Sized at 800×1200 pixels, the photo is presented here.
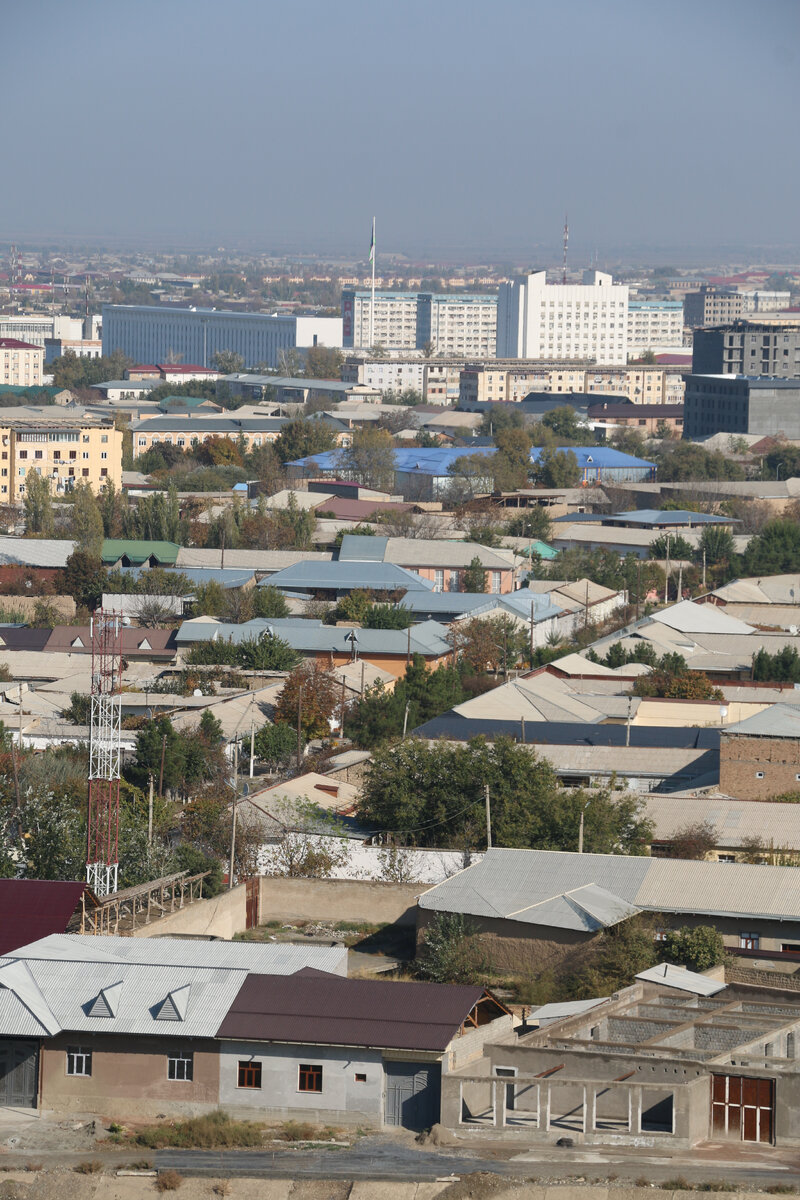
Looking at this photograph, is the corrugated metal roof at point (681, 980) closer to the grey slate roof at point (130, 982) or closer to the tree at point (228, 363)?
the grey slate roof at point (130, 982)

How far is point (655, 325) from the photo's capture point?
149875mm

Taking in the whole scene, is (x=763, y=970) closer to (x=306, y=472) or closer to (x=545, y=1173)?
(x=545, y=1173)

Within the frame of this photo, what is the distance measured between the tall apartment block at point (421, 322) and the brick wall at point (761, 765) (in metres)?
116

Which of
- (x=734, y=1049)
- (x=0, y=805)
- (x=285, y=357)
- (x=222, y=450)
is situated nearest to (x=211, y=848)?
(x=0, y=805)

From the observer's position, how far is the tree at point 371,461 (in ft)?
194

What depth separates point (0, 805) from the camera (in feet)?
72.6

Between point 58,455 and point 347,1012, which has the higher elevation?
point 58,455

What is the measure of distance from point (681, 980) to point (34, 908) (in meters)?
5.61

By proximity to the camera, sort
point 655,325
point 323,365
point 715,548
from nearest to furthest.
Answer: point 715,548 → point 323,365 → point 655,325

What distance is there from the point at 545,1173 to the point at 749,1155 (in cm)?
153

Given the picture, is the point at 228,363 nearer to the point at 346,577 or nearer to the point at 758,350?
the point at 758,350

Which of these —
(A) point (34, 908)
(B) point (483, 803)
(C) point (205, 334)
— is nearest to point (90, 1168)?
(A) point (34, 908)

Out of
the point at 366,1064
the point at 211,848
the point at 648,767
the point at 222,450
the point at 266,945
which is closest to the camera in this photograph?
the point at 366,1064

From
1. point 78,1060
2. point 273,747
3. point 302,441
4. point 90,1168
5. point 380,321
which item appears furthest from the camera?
point 380,321
